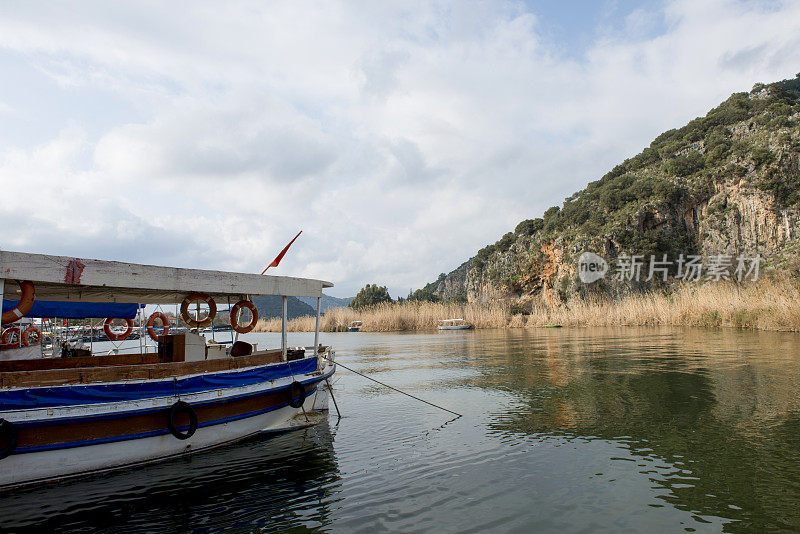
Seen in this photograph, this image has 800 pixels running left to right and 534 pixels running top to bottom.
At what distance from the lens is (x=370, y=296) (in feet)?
291

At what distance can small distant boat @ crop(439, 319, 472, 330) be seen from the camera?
50.4m

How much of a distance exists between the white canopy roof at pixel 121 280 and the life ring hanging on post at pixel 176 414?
1983mm

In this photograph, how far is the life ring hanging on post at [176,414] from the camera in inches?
302

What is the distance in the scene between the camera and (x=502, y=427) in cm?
944

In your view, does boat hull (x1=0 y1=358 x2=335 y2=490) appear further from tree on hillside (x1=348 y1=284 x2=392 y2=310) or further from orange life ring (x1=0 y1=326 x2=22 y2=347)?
tree on hillside (x1=348 y1=284 x2=392 y2=310)

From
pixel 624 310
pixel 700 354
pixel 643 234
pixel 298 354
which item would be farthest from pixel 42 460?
pixel 643 234

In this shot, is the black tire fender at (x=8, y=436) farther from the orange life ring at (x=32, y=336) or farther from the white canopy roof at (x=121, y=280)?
the orange life ring at (x=32, y=336)

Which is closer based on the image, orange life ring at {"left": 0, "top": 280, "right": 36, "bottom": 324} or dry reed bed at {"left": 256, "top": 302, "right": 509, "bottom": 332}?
orange life ring at {"left": 0, "top": 280, "right": 36, "bottom": 324}

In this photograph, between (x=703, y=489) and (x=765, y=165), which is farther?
(x=765, y=165)

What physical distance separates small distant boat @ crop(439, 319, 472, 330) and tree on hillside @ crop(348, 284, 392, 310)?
1380 inches

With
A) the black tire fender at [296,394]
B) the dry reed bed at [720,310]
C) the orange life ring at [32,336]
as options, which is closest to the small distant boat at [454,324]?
the dry reed bed at [720,310]

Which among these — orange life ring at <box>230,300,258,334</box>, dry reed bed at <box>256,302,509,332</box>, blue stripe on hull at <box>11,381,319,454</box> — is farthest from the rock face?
blue stripe on hull at <box>11,381,319,454</box>

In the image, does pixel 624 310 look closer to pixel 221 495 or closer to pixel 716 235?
pixel 716 235

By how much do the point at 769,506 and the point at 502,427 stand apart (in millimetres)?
4602
